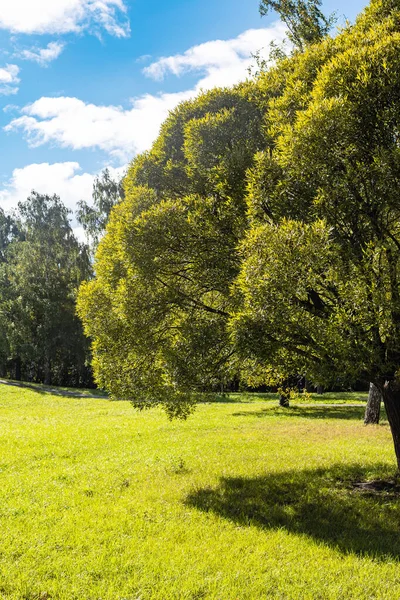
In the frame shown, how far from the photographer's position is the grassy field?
7.32m

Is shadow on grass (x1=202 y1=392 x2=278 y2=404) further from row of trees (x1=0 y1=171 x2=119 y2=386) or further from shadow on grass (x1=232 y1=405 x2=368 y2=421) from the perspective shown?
row of trees (x1=0 y1=171 x2=119 y2=386)

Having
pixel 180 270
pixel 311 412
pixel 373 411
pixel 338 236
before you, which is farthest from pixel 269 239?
pixel 311 412

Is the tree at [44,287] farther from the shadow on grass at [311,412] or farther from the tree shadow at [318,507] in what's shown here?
the tree shadow at [318,507]

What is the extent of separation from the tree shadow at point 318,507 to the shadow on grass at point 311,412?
46.4ft

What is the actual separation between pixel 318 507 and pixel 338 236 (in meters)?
6.93

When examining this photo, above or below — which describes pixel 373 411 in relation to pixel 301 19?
below

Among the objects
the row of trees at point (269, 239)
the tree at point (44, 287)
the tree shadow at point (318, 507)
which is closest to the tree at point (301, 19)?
the row of trees at point (269, 239)

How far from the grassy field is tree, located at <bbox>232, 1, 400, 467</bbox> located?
3.56 meters

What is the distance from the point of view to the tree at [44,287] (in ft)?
172

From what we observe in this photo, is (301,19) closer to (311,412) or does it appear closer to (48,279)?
(311,412)

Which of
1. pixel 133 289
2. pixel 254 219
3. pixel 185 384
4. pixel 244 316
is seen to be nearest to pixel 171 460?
pixel 185 384

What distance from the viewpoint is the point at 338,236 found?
36.1ft

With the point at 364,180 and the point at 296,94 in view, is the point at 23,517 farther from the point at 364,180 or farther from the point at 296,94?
the point at 296,94

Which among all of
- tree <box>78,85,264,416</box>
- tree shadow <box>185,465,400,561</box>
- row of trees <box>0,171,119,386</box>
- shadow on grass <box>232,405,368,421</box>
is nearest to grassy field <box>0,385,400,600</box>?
tree shadow <box>185,465,400,561</box>
